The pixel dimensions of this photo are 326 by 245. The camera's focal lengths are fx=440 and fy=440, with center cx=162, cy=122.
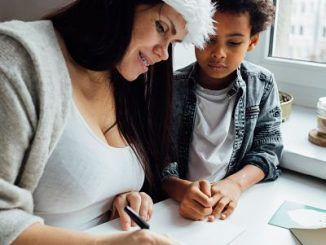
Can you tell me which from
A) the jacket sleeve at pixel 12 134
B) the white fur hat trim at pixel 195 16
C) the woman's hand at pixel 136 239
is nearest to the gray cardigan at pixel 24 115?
the jacket sleeve at pixel 12 134

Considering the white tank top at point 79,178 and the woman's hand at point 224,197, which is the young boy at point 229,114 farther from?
the white tank top at point 79,178

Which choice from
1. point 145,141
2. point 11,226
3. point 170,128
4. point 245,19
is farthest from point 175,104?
point 11,226

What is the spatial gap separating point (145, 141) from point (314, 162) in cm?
45

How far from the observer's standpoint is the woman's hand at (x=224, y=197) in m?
0.94

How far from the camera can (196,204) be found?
93 centimetres

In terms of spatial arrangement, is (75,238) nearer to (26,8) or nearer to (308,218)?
(308,218)

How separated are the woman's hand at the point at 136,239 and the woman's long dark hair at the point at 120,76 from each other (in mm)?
298

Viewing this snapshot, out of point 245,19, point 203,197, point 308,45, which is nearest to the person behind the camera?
point 203,197

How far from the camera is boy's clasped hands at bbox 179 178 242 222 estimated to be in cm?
93

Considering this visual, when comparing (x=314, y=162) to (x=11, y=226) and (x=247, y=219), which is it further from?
(x=11, y=226)

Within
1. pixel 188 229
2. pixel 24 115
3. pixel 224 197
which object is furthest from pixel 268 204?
pixel 24 115

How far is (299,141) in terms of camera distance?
4.13 feet

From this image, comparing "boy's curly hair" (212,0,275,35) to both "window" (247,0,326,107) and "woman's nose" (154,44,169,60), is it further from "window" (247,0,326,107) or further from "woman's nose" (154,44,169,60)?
"window" (247,0,326,107)

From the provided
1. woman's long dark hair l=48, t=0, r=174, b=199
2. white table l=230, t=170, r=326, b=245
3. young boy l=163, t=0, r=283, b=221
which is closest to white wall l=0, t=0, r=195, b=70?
young boy l=163, t=0, r=283, b=221
